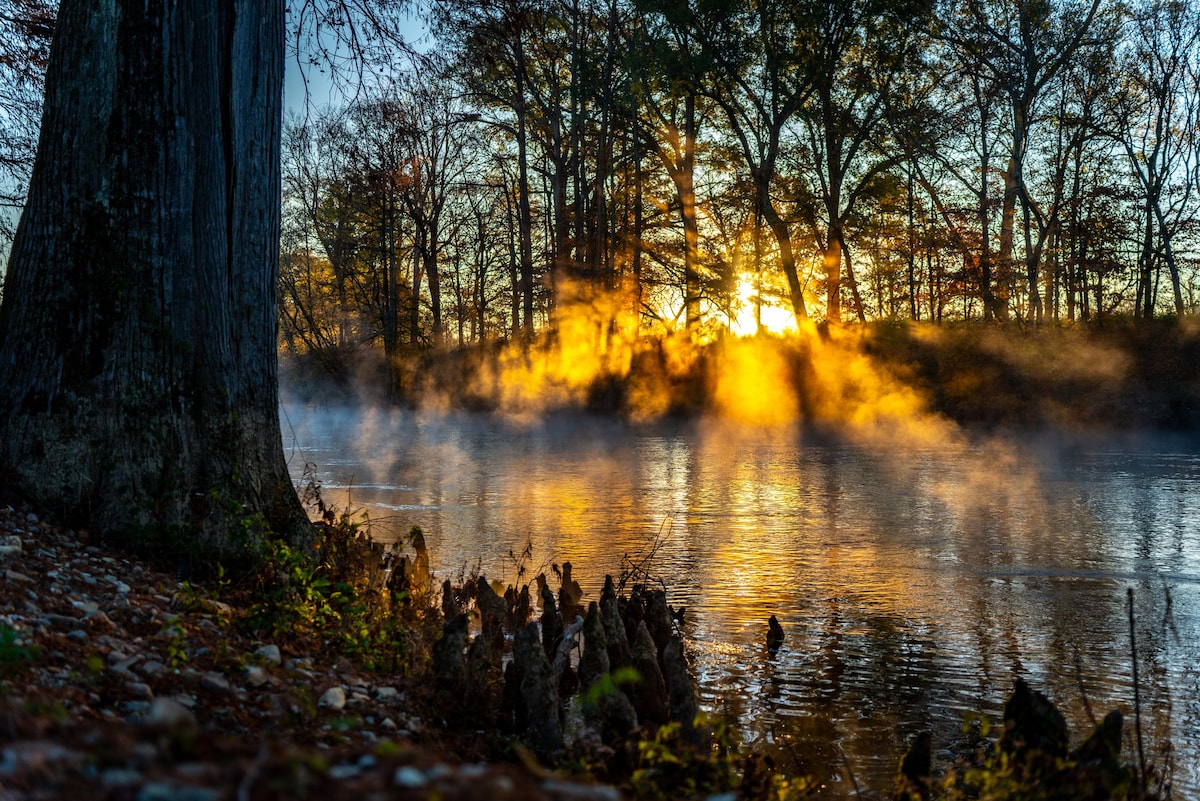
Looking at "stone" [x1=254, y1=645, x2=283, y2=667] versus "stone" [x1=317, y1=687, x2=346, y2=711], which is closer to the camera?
"stone" [x1=317, y1=687, x2=346, y2=711]

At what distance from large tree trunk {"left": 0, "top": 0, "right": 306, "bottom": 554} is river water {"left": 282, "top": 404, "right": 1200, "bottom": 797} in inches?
125

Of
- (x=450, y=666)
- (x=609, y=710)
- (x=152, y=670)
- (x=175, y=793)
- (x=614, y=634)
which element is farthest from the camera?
(x=614, y=634)

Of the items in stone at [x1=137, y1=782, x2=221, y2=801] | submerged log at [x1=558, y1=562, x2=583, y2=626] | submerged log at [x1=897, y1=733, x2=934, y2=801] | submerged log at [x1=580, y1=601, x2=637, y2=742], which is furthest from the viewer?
submerged log at [x1=558, y1=562, x2=583, y2=626]

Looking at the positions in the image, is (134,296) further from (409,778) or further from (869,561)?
(869,561)

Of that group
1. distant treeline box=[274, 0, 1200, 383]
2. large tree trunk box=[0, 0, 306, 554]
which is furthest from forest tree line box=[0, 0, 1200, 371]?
large tree trunk box=[0, 0, 306, 554]

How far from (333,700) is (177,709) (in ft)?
5.20

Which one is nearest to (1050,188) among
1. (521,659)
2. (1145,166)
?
(1145,166)

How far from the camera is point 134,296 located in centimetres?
552

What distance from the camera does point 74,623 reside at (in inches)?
156

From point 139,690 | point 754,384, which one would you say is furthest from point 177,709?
point 754,384

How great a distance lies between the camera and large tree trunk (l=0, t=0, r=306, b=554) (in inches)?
212

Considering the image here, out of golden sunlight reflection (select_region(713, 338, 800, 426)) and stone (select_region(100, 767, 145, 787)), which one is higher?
golden sunlight reflection (select_region(713, 338, 800, 426))

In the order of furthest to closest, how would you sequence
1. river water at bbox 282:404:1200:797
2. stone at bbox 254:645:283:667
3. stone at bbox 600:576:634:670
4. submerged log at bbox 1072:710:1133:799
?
river water at bbox 282:404:1200:797 < stone at bbox 600:576:634:670 < stone at bbox 254:645:283:667 < submerged log at bbox 1072:710:1133:799

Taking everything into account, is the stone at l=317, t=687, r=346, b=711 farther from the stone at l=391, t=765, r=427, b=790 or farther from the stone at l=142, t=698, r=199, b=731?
the stone at l=391, t=765, r=427, b=790
